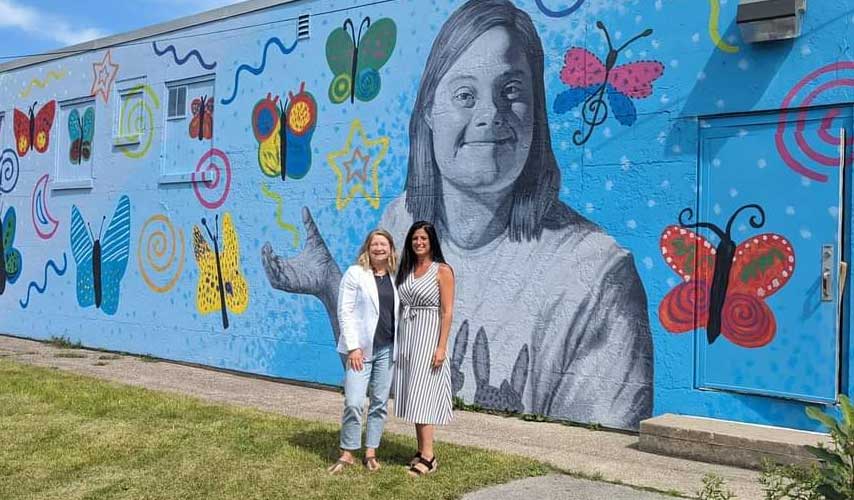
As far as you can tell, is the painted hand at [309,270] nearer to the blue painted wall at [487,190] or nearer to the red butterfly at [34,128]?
the blue painted wall at [487,190]

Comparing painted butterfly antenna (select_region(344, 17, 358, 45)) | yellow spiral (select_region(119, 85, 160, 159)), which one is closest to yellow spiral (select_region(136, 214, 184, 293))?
yellow spiral (select_region(119, 85, 160, 159))

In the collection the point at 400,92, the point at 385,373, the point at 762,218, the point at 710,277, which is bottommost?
the point at 385,373

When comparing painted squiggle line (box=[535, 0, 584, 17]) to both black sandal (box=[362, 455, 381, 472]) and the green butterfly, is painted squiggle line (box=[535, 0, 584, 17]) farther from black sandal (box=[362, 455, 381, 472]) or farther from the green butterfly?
black sandal (box=[362, 455, 381, 472])

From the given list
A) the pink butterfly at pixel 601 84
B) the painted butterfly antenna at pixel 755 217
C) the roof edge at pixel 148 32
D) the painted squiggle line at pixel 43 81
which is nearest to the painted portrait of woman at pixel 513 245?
the pink butterfly at pixel 601 84

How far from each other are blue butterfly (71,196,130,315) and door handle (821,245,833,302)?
9518 mm

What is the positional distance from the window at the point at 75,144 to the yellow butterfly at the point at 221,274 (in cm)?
293

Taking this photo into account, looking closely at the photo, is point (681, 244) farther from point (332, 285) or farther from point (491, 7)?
point (332, 285)

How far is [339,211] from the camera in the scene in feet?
34.2

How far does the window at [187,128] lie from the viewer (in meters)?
12.1

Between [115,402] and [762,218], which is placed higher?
[762,218]

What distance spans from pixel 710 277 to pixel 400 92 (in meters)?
4.00

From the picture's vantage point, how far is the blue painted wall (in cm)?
724

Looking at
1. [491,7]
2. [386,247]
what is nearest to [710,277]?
[386,247]

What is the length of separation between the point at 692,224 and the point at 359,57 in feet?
14.5
